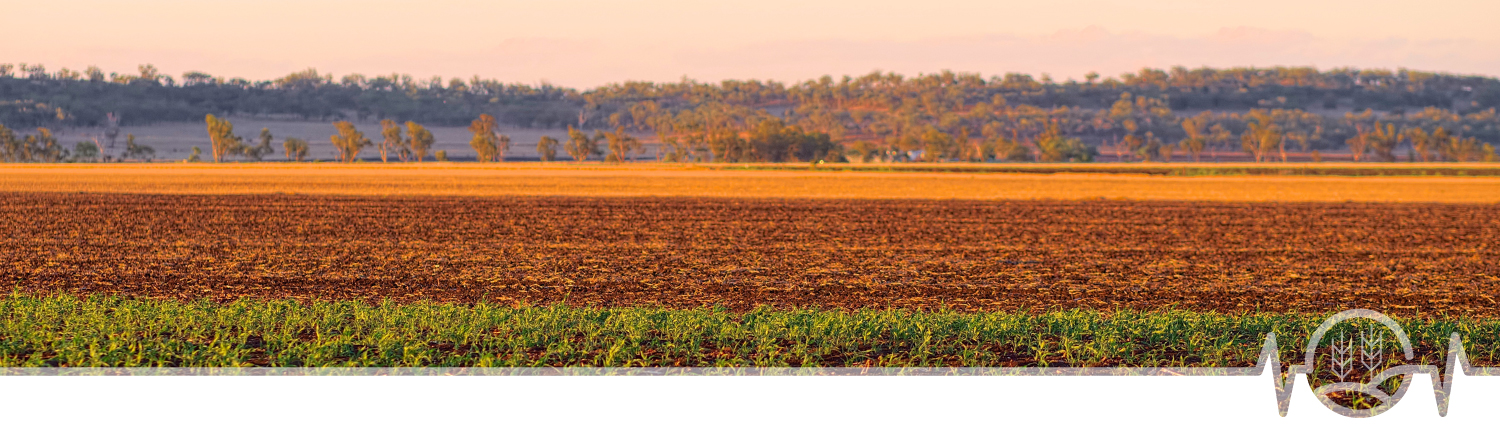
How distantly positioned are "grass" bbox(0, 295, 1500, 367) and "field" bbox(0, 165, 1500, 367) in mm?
36

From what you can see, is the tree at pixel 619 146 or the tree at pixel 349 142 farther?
the tree at pixel 349 142

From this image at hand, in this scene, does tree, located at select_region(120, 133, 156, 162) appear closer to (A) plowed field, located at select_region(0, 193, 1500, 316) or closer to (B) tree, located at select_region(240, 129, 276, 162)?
(B) tree, located at select_region(240, 129, 276, 162)

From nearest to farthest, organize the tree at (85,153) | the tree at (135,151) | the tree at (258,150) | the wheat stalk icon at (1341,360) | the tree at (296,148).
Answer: the wheat stalk icon at (1341,360)
the tree at (85,153)
the tree at (135,151)
the tree at (296,148)
the tree at (258,150)

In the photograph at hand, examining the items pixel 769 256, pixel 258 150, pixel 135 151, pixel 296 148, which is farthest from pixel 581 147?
pixel 769 256

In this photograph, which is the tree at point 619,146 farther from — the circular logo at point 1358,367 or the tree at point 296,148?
the circular logo at point 1358,367

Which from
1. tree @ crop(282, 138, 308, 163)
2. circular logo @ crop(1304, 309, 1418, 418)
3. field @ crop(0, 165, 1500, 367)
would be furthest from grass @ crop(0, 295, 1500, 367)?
tree @ crop(282, 138, 308, 163)

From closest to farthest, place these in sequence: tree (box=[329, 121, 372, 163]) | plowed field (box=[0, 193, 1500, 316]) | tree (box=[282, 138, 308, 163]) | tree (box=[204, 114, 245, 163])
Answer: plowed field (box=[0, 193, 1500, 316]) < tree (box=[282, 138, 308, 163]) < tree (box=[204, 114, 245, 163]) < tree (box=[329, 121, 372, 163])

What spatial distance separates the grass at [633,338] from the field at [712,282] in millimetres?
36

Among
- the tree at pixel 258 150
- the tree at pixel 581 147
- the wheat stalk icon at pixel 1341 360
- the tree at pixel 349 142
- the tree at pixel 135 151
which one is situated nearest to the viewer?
the wheat stalk icon at pixel 1341 360

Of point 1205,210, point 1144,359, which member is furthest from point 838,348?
point 1205,210

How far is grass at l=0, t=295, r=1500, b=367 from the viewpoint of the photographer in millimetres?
9133

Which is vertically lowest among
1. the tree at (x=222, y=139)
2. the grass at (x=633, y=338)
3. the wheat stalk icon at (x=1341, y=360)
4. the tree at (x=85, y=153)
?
the tree at (x=85, y=153)

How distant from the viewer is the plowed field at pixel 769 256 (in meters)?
14.7

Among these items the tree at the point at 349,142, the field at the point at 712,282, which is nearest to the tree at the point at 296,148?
the tree at the point at 349,142
